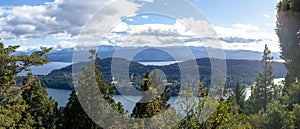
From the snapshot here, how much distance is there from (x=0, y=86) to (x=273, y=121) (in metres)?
16.3

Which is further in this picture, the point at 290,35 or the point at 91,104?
the point at 91,104

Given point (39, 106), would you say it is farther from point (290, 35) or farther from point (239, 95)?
point (239, 95)

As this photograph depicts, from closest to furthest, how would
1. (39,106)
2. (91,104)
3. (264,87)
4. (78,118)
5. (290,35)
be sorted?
(290,35) → (91,104) → (78,118) → (39,106) → (264,87)

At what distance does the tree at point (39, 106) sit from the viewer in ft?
83.9

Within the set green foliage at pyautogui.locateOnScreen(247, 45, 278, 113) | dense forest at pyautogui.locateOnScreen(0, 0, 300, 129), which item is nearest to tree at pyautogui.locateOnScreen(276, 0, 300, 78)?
dense forest at pyautogui.locateOnScreen(0, 0, 300, 129)

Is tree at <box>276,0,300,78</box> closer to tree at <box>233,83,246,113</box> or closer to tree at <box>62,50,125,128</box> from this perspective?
tree at <box>62,50,125,128</box>

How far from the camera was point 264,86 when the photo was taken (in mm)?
32969

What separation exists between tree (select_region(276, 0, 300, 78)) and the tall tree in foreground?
80.1 ft

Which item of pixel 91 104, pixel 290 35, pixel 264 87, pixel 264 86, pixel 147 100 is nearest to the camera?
pixel 290 35

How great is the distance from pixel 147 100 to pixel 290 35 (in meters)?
6.28

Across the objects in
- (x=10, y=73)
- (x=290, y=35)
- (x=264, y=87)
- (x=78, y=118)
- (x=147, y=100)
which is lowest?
(x=264, y=87)

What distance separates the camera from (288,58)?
808cm

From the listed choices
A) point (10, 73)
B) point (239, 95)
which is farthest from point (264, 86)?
point (10, 73)

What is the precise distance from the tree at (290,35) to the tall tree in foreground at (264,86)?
24401 millimetres
